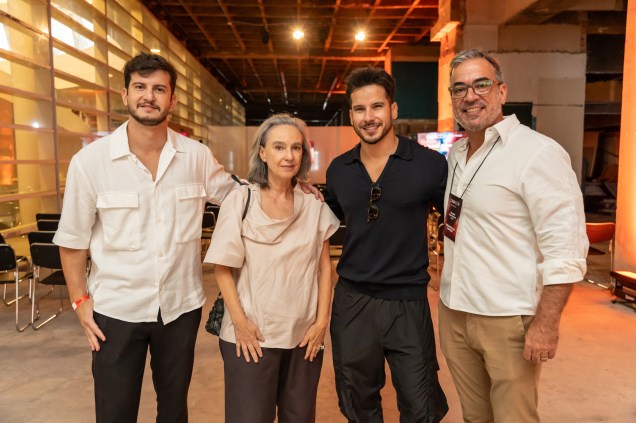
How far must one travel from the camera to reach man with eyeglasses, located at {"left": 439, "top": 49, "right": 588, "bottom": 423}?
157 centimetres

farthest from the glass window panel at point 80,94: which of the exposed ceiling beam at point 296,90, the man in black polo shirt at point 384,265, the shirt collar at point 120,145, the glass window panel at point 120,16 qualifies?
the exposed ceiling beam at point 296,90

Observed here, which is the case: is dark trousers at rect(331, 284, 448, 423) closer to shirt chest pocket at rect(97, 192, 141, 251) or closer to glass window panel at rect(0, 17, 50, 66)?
shirt chest pocket at rect(97, 192, 141, 251)

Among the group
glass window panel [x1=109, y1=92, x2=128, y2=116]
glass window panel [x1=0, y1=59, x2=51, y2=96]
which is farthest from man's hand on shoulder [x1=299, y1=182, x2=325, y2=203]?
glass window panel [x1=109, y1=92, x2=128, y2=116]

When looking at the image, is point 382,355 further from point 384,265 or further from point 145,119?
point 145,119

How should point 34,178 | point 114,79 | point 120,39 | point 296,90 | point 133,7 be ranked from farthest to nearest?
point 296,90
point 133,7
point 120,39
point 114,79
point 34,178

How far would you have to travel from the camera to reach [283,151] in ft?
5.82

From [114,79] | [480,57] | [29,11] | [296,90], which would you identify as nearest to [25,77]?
[29,11]

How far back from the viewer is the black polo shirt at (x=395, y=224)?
1.91 meters

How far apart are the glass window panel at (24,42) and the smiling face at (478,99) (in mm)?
5744

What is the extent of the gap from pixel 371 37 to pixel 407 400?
39.4 ft

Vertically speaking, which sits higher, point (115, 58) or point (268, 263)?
point (115, 58)

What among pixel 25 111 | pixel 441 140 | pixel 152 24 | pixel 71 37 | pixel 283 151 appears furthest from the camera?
pixel 152 24

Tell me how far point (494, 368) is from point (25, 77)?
6.51 metres

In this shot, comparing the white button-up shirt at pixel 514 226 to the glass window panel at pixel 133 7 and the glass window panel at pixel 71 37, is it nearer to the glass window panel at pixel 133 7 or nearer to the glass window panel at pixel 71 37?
the glass window panel at pixel 71 37
